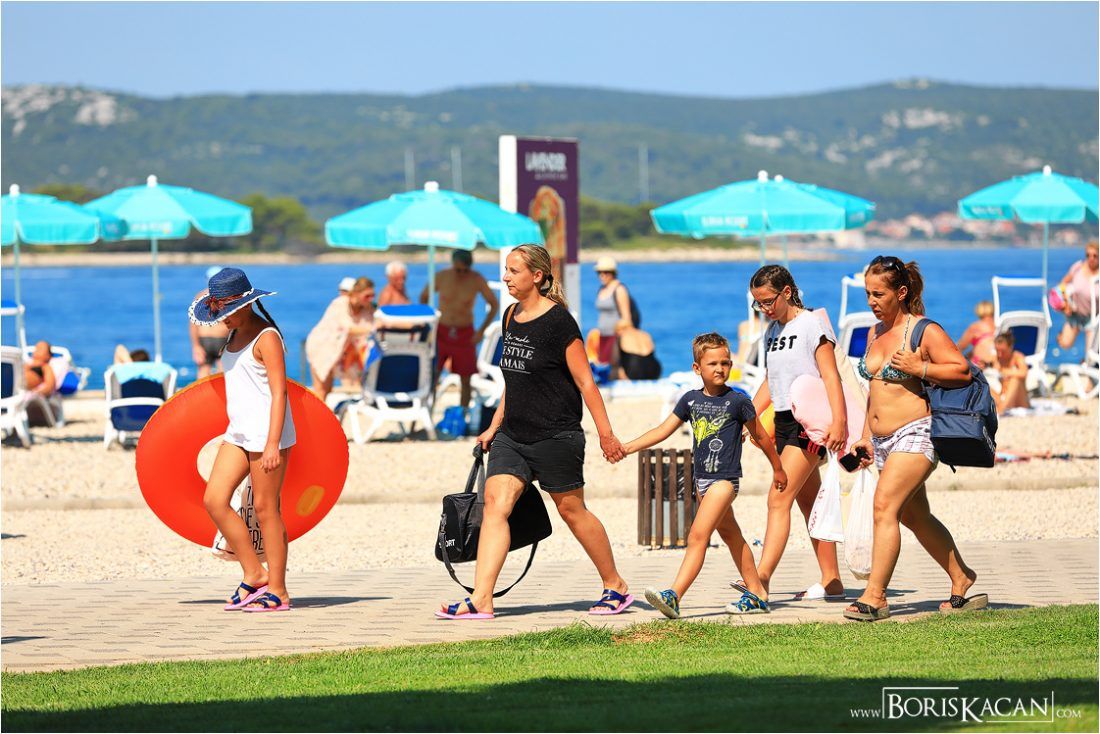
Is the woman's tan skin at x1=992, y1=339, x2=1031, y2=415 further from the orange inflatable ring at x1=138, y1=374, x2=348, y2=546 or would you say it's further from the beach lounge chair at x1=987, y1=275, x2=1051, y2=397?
the orange inflatable ring at x1=138, y1=374, x2=348, y2=546

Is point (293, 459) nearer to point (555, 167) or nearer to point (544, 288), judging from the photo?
point (544, 288)

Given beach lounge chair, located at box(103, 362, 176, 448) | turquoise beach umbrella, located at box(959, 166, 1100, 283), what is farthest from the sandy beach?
turquoise beach umbrella, located at box(959, 166, 1100, 283)

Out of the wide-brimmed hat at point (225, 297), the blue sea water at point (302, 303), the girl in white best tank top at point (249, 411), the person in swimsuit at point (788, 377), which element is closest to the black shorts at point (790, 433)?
the person in swimsuit at point (788, 377)

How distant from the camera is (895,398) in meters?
6.69

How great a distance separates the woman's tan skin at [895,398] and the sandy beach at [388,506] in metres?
2.42

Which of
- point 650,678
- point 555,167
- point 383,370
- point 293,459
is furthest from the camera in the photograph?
point 555,167

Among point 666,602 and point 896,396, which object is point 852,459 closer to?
point 896,396

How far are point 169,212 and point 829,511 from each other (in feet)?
38.7

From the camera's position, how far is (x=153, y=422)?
7418 millimetres

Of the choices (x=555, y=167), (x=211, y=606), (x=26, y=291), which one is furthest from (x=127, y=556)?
(x=26, y=291)

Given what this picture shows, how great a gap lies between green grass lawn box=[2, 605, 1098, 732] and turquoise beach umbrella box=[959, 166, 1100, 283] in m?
12.9

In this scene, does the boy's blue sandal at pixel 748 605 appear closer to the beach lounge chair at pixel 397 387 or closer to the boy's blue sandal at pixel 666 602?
the boy's blue sandal at pixel 666 602

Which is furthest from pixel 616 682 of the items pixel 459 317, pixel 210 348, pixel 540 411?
pixel 210 348

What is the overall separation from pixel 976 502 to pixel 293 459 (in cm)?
508
